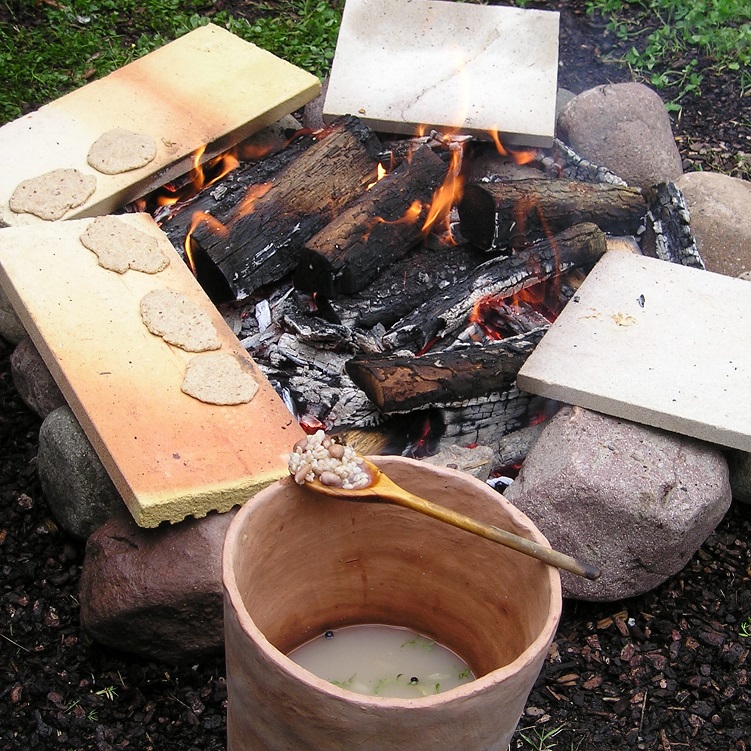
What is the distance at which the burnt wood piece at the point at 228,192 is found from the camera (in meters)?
4.14

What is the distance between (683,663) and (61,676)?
216 centimetres

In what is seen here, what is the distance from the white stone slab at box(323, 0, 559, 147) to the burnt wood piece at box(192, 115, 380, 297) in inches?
14.0

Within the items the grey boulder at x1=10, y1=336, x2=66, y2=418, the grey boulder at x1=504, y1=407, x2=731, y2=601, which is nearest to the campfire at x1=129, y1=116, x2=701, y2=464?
the grey boulder at x1=504, y1=407, x2=731, y2=601

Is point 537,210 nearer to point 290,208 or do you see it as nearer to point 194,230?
point 290,208

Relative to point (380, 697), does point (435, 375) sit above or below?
below

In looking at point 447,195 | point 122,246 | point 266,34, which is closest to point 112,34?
point 266,34

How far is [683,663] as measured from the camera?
337 cm

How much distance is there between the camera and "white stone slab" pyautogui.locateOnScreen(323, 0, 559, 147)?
4691 millimetres

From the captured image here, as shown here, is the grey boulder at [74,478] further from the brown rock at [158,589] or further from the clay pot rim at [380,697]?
the clay pot rim at [380,697]

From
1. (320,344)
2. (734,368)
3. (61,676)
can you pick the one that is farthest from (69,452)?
(734,368)

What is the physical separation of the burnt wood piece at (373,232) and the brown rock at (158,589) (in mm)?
1117

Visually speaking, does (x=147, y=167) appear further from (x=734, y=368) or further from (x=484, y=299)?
(x=734, y=368)

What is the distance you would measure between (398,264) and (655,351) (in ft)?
3.71

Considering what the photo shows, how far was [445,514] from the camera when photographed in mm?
2148
